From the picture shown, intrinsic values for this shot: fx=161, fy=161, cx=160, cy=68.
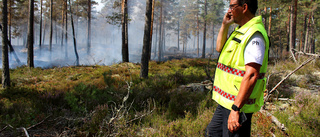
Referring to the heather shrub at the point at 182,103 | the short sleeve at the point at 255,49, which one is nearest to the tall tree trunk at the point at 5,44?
the heather shrub at the point at 182,103

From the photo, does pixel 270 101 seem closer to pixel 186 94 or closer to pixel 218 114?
pixel 186 94

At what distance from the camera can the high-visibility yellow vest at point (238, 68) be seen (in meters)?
1.53

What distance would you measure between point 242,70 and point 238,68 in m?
0.04

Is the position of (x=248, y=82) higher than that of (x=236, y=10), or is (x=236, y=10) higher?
(x=236, y=10)

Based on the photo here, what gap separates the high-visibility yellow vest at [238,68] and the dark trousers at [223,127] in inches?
5.0

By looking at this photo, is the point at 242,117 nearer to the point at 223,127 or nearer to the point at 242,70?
the point at 223,127

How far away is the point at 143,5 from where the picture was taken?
45.3 metres

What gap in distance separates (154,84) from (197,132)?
3608 mm

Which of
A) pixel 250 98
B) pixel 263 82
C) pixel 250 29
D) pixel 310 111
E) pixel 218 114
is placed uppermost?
pixel 250 29

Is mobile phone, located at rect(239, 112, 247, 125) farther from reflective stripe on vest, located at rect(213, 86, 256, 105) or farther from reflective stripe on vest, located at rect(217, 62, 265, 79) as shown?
reflective stripe on vest, located at rect(217, 62, 265, 79)

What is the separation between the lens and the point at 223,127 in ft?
5.83

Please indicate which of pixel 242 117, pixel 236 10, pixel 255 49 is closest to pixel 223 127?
pixel 242 117

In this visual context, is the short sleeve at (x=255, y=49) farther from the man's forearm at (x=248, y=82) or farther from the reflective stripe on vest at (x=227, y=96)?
the reflective stripe on vest at (x=227, y=96)

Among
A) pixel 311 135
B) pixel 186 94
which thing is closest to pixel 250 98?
pixel 311 135
